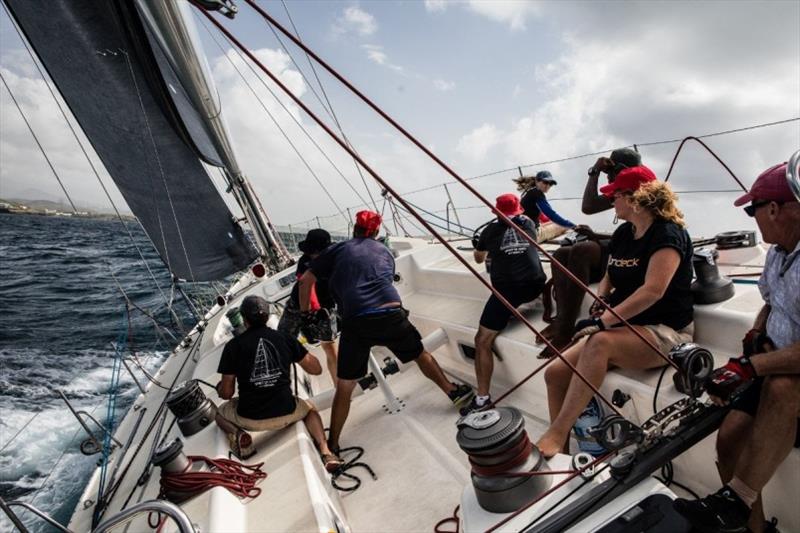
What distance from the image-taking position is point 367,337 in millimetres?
2375

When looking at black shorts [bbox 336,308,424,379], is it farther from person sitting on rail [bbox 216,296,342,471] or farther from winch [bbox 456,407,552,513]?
winch [bbox 456,407,552,513]

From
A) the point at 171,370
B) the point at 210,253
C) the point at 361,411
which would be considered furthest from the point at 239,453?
the point at 210,253

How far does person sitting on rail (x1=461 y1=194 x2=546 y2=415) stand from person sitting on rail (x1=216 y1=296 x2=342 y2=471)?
972 millimetres

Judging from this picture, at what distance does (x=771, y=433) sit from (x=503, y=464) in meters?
0.72

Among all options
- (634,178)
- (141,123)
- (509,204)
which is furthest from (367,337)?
(141,123)

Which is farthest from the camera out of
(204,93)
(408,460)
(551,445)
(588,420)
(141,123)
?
(141,123)

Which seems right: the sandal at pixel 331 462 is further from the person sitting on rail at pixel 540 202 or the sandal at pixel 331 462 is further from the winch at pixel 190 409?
the person sitting on rail at pixel 540 202

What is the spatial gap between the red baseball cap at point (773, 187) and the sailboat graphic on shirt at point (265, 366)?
199 centimetres

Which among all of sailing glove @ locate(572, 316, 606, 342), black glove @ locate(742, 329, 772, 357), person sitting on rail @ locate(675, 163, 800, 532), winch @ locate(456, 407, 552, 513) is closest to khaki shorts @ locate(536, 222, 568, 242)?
sailing glove @ locate(572, 316, 606, 342)

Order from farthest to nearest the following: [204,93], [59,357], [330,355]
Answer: [59,357] < [204,93] < [330,355]

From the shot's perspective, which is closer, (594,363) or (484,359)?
(594,363)

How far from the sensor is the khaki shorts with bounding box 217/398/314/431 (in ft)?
7.02

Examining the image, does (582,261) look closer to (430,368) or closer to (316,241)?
(430,368)

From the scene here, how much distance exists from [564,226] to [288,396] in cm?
248
